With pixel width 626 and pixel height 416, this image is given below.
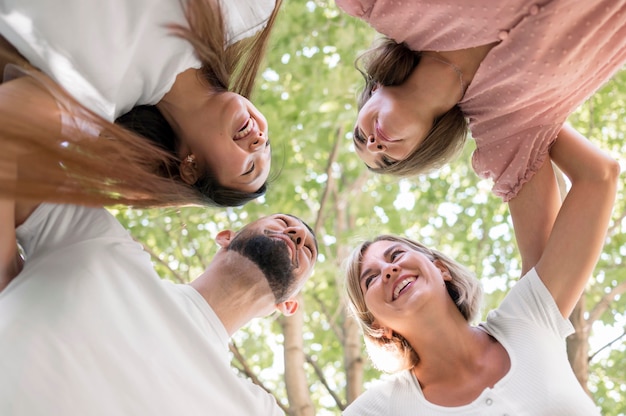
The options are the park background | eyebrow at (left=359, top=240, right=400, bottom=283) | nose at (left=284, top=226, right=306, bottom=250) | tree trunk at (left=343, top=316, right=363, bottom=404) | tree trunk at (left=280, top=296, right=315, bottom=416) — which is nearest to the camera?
nose at (left=284, top=226, right=306, bottom=250)

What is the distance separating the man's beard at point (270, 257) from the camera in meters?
2.64

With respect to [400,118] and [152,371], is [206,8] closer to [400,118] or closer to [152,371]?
[400,118]

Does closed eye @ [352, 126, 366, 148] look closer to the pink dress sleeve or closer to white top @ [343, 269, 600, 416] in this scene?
the pink dress sleeve

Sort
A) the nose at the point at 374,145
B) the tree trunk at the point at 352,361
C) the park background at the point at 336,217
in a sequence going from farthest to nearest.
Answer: the park background at the point at 336,217, the tree trunk at the point at 352,361, the nose at the point at 374,145

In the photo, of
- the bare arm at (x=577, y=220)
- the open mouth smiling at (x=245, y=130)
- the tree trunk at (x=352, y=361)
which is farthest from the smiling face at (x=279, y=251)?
the tree trunk at (x=352, y=361)

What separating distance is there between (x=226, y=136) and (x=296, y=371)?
183cm

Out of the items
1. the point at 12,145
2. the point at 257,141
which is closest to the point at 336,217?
the point at 257,141

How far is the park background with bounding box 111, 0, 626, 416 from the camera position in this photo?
4.11 meters

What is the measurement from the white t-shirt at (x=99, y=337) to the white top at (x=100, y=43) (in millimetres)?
371

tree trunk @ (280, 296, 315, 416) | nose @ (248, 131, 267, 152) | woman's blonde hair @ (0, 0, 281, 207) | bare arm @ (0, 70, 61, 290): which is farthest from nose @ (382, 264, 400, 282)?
bare arm @ (0, 70, 61, 290)

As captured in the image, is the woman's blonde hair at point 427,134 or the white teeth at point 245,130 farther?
the woman's blonde hair at point 427,134

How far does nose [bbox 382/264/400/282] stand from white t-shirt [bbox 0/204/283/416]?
2.13ft

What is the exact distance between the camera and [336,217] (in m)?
5.06

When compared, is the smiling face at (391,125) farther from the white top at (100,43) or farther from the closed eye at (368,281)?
the white top at (100,43)
